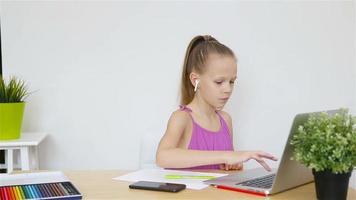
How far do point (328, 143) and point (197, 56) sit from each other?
0.88 m

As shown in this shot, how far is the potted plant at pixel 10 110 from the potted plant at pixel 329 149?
144 cm

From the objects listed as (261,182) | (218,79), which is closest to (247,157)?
(261,182)

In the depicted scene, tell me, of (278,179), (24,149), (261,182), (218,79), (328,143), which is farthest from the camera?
(24,149)

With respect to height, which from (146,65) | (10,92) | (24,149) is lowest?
(24,149)

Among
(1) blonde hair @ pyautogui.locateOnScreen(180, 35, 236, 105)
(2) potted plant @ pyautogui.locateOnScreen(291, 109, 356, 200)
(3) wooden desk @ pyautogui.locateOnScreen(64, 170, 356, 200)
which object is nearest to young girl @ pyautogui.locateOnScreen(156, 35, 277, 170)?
(1) blonde hair @ pyautogui.locateOnScreen(180, 35, 236, 105)

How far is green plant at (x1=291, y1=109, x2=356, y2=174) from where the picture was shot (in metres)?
0.89

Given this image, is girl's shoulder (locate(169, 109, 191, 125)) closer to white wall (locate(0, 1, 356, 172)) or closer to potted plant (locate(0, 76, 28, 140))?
white wall (locate(0, 1, 356, 172))

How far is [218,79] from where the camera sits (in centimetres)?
155

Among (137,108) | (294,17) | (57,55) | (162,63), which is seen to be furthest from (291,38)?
(57,55)

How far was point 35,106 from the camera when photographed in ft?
7.43

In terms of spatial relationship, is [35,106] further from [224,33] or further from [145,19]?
[224,33]

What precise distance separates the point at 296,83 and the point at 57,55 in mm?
1335

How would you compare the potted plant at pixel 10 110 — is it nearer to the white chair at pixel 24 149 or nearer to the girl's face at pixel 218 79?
the white chair at pixel 24 149

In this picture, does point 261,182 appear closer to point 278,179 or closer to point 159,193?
point 278,179
